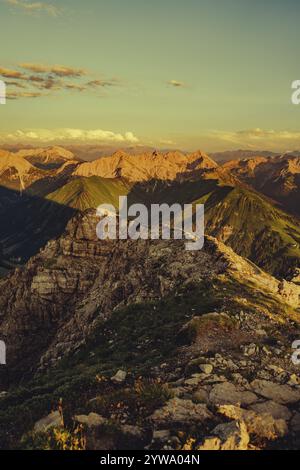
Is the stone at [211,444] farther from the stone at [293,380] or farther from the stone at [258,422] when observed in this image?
the stone at [293,380]

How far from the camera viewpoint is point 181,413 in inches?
989

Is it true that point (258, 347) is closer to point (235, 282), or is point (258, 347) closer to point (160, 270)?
point (235, 282)

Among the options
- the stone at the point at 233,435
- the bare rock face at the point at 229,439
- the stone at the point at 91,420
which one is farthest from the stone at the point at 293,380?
the stone at the point at 91,420

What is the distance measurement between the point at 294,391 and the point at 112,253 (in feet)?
151

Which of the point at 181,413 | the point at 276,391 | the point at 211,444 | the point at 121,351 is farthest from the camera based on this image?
the point at 121,351

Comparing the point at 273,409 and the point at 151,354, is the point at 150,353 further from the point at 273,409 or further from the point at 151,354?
the point at 273,409

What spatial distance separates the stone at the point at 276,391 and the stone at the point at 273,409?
780 millimetres

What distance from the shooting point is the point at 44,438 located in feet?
74.8

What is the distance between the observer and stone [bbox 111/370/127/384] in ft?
99.6

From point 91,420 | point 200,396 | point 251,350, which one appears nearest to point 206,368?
point 200,396

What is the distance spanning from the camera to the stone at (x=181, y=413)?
24.4 metres

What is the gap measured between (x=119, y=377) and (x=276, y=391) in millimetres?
9780
